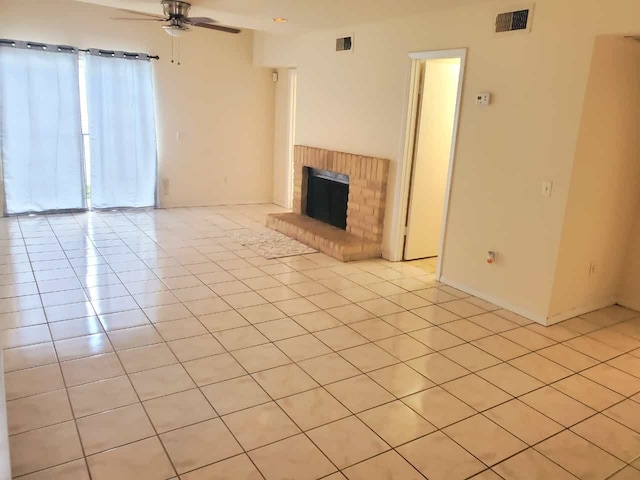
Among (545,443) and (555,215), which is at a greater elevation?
(555,215)

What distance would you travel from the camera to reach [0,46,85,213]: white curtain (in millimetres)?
5949

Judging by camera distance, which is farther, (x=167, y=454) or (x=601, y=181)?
(x=601, y=181)

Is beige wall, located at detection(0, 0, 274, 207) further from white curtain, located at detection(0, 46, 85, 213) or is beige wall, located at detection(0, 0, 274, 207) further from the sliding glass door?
white curtain, located at detection(0, 46, 85, 213)

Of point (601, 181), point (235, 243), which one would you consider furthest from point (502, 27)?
point (235, 243)

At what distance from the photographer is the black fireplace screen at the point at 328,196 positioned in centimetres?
582

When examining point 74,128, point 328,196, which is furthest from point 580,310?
point 74,128

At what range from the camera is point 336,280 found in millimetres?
4562

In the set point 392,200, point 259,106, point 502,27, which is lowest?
point 392,200

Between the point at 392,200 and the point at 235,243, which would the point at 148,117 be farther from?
the point at 392,200

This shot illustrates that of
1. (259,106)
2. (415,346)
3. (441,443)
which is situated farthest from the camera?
(259,106)

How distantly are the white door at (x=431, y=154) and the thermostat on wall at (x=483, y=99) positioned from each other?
0.74 meters

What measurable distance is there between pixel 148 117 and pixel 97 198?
4.28 ft

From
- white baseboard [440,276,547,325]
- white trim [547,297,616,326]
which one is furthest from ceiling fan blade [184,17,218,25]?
white trim [547,297,616,326]

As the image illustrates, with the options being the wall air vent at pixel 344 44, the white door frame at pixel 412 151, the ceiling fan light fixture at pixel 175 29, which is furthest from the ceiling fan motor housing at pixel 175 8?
the white door frame at pixel 412 151
